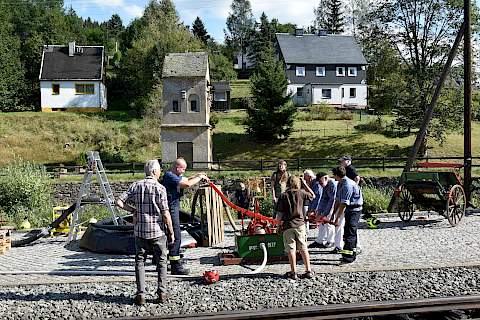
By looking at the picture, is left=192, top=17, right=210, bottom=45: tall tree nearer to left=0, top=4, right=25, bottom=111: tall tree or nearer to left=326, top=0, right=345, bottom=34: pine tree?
left=326, top=0, right=345, bottom=34: pine tree

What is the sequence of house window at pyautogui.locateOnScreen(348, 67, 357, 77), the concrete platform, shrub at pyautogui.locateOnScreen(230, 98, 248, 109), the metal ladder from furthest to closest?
house window at pyautogui.locateOnScreen(348, 67, 357, 77)
shrub at pyautogui.locateOnScreen(230, 98, 248, 109)
the metal ladder
the concrete platform

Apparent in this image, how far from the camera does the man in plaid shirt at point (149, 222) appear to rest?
8297mm

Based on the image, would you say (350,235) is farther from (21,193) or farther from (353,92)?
(353,92)

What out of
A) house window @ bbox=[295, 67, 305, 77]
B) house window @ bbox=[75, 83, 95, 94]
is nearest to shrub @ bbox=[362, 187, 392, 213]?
house window @ bbox=[75, 83, 95, 94]

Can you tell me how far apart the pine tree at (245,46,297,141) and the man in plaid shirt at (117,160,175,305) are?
107 ft

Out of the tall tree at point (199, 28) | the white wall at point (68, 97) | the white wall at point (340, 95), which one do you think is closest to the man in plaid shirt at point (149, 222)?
the white wall at point (68, 97)

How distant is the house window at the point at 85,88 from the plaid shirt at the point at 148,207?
162ft

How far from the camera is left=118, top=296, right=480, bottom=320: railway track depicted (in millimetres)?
7586

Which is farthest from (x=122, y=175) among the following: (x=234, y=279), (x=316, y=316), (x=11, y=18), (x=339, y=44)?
(x=11, y=18)

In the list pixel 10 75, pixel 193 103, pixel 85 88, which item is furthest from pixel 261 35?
pixel 193 103

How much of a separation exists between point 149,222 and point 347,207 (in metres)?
3.78

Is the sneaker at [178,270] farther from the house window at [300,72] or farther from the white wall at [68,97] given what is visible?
the house window at [300,72]

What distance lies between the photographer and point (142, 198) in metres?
8.30

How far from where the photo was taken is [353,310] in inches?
305
